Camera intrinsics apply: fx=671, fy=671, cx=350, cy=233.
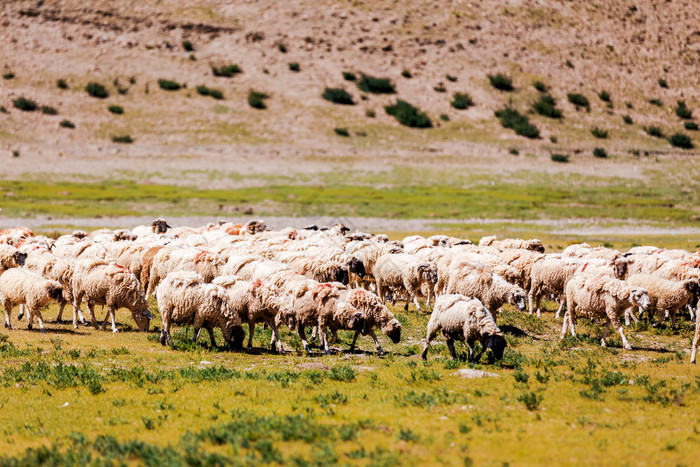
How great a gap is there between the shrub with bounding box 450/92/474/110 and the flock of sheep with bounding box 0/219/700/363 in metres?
68.9

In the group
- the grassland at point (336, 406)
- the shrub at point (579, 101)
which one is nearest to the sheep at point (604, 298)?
the grassland at point (336, 406)

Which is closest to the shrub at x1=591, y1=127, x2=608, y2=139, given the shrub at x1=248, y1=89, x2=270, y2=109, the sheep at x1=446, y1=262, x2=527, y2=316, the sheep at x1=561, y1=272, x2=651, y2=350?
the shrub at x1=248, y1=89, x2=270, y2=109

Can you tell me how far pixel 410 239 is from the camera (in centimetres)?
3005

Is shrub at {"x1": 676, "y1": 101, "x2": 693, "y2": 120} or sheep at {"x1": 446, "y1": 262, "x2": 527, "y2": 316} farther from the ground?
shrub at {"x1": 676, "y1": 101, "x2": 693, "y2": 120}

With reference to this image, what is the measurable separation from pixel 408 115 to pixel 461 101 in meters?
9.42

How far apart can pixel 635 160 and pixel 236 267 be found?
75.3 meters

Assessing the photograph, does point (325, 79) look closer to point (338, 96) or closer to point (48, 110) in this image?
point (338, 96)

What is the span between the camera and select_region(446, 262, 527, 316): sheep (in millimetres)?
19438

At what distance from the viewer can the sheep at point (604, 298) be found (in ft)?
60.5

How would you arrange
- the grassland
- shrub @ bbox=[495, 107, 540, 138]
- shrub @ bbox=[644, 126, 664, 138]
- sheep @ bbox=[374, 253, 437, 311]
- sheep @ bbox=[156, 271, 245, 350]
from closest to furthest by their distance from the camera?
the grassland → sheep @ bbox=[156, 271, 245, 350] → sheep @ bbox=[374, 253, 437, 311] → shrub @ bbox=[495, 107, 540, 138] → shrub @ bbox=[644, 126, 664, 138]

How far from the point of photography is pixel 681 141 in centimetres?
9044

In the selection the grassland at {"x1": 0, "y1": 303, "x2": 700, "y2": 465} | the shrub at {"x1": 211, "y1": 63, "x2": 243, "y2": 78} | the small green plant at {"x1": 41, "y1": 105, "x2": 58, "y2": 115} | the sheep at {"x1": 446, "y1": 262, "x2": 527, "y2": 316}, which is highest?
the shrub at {"x1": 211, "y1": 63, "x2": 243, "y2": 78}

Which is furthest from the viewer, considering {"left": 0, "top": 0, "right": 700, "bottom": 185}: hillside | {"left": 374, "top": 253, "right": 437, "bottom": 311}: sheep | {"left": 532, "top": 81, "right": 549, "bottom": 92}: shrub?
{"left": 532, "top": 81, "right": 549, "bottom": 92}: shrub

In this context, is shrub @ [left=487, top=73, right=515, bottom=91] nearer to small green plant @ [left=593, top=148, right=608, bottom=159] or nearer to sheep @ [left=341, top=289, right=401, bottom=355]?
small green plant @ [left=593, top=148, right=608, bottom=159]
